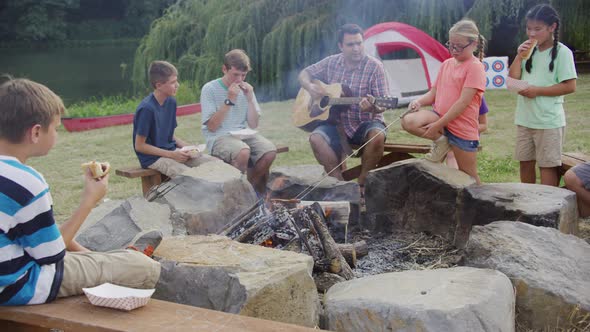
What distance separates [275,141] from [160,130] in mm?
3514

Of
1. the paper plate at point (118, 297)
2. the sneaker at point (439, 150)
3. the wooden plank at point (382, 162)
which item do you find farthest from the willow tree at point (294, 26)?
the paper plate at point (118, 297)

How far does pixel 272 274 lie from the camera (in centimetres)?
258

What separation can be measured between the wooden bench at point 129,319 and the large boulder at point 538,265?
1.30 m

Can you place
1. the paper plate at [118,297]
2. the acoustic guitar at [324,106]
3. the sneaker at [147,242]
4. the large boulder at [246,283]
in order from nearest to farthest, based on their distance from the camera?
the paper plate at [118,297], the large boulder at [246,283], the sneaker at [147,242], the acoustic guitar at [324,106]

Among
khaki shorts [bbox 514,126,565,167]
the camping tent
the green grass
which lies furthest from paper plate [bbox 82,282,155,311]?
the green grass

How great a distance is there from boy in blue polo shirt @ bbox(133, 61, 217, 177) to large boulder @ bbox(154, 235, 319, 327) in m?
1.72

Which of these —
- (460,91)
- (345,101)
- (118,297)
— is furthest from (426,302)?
(345,101)

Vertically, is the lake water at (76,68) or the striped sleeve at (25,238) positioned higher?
the striped sleeve at (25,238)

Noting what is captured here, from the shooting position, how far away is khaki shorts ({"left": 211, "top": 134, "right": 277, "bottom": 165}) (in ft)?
15.9

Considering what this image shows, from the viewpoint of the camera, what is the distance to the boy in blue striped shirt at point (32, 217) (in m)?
2.10

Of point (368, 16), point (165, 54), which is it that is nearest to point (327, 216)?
point (368, 16)

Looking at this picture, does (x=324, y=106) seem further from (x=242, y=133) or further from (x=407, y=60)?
(x=407, y=60)

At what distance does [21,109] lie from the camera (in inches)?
86.9

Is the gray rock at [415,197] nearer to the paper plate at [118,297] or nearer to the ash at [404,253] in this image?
the ash at [404,253]
